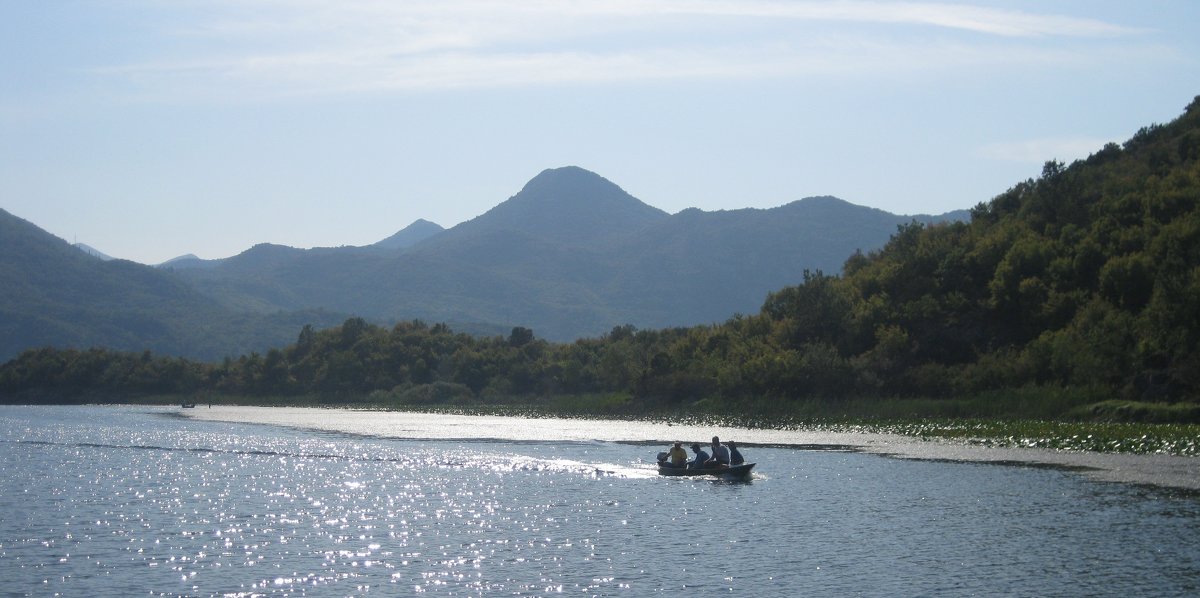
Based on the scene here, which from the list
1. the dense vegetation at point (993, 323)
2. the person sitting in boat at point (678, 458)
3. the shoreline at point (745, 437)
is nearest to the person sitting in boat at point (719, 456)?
the person sitting in boat at point (678, 458)

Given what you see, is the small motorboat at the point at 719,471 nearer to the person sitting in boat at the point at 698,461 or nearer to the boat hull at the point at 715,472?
the boat hull at the point at 715,472

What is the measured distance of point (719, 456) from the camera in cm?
5550

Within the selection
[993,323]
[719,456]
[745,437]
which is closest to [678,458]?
[719,456]

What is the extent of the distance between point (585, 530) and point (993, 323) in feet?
229

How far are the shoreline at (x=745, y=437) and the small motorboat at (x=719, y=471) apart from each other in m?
11.9

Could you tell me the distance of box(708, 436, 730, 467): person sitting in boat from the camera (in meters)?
54.7

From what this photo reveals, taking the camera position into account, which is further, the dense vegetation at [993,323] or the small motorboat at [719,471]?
the dense vegetation at [993,323]

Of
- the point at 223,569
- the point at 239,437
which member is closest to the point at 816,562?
the point at 223,569

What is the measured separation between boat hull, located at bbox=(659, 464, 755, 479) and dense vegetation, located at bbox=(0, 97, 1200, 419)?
1091 inches

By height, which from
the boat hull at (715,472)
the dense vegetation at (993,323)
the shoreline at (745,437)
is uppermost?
the dense vegetation at (993,323)

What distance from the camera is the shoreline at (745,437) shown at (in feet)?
169

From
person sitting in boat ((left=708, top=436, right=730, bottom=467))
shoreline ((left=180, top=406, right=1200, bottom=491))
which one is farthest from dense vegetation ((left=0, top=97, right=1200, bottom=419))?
person sitting in boat ((left=708, top=436, right=730, bottom=467))

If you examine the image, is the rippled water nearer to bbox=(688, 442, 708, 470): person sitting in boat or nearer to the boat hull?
the boat hull

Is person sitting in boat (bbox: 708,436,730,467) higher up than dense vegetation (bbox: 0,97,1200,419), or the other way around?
dense vegetation (bbox: 0,97,1200,419)
